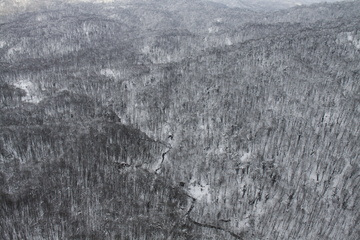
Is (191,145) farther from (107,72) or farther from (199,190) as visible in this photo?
(107,72)

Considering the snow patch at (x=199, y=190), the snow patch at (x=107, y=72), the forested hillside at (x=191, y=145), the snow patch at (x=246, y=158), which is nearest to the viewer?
the forested hillside at (x=191, y=145)

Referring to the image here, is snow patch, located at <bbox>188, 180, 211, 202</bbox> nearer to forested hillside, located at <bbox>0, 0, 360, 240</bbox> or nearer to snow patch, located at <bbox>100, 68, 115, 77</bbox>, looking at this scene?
forested hillside, located at <bbox>0, 0, 360, 240</bbox>

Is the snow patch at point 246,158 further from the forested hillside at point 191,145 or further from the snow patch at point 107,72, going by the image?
the snow patch at point 107,72

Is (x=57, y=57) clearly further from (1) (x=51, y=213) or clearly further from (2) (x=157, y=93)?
(1) (x=51, y=213)

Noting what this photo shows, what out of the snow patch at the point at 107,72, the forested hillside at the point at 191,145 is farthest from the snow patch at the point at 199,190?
the snow patch at the point at 107,72

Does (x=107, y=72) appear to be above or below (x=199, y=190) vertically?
above

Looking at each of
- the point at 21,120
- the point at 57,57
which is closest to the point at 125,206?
the point at 21,120

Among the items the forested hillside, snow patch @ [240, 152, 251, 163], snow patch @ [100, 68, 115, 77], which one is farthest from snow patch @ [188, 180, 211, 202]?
snow patch @ [100, 68, 115, 77]

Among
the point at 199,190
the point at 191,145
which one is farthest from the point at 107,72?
the point at 199,190
